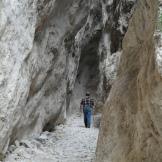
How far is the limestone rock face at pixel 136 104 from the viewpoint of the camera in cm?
473

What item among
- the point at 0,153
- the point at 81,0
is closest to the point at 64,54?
the point at 81,0

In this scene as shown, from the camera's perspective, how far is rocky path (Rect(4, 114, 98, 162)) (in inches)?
339

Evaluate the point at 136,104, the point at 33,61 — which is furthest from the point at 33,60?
the point at 136,104

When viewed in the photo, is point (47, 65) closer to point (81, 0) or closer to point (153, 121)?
point (81, 0)

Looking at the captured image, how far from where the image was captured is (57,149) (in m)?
10.2

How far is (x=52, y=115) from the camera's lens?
13.5 m

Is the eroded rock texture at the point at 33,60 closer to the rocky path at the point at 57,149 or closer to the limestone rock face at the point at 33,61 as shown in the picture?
the limestone rock face at the point at 33,61

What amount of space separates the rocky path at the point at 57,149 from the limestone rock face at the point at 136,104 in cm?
225

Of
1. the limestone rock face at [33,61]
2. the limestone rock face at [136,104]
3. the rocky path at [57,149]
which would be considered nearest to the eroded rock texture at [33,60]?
the limestone rock face at [33,61]

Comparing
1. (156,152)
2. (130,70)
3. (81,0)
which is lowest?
(156,152)

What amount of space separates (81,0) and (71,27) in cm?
99

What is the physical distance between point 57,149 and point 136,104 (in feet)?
15.8

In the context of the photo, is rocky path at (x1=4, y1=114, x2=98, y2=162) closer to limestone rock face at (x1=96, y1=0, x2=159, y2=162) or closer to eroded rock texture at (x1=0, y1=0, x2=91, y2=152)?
eroded rock texture at (x1=0, y1=0, x2=91, y2=152)

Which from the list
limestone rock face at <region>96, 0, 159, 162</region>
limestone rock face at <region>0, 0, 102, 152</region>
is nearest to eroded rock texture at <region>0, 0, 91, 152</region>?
limestone rock face at <region>0, 0, 102, 152</region>
